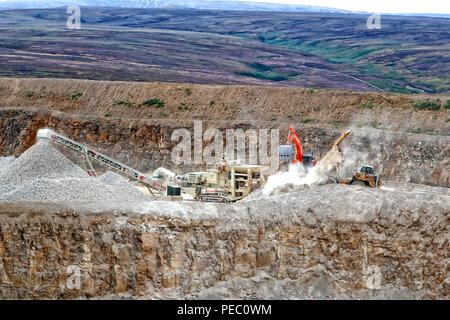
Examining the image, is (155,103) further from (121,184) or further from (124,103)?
(121,184)

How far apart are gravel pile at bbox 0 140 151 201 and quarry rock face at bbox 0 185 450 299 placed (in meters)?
4.20

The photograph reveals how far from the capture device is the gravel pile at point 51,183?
27141mm

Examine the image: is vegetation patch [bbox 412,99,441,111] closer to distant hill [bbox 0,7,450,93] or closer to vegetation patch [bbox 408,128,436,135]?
vegetation patch [bbox 408,128,436,135]

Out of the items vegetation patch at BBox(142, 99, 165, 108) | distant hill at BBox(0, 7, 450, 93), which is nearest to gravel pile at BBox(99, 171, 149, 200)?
vegetation patch at BBox(142, 99, 165, 108)

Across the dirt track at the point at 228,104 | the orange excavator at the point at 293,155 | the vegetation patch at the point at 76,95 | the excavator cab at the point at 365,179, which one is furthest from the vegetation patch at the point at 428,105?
the vegetation patch at the point at 76,95

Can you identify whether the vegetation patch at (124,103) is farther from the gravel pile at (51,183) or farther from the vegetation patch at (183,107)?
the gravel pile at (51,183)

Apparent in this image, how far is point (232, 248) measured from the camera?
2289 centimetres

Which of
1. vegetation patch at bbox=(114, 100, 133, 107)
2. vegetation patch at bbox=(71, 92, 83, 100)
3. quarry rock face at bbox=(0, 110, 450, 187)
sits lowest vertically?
quarry rock face at bbox=(0, 110, 450, 187)

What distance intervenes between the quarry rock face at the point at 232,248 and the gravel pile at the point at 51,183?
4.20 m

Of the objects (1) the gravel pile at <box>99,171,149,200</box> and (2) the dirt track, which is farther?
(2) the dirt track

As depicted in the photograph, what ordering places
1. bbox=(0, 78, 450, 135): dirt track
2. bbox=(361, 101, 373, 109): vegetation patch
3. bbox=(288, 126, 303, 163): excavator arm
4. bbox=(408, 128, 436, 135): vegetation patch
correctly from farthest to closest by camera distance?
1. bbox=(361, 101, 373, 109): vegetation patch
2. bbox=(0, 78, 450, 135): dirt track
3. bbox=(408, 128, 436, 135): vegetation patch
4. bbox=(288, 126, 303, 163): excavator arm

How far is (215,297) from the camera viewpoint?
22219 mm

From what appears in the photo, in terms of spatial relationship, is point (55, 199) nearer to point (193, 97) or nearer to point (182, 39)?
point (193, 97)

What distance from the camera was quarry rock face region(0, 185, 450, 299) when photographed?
22047 mm
